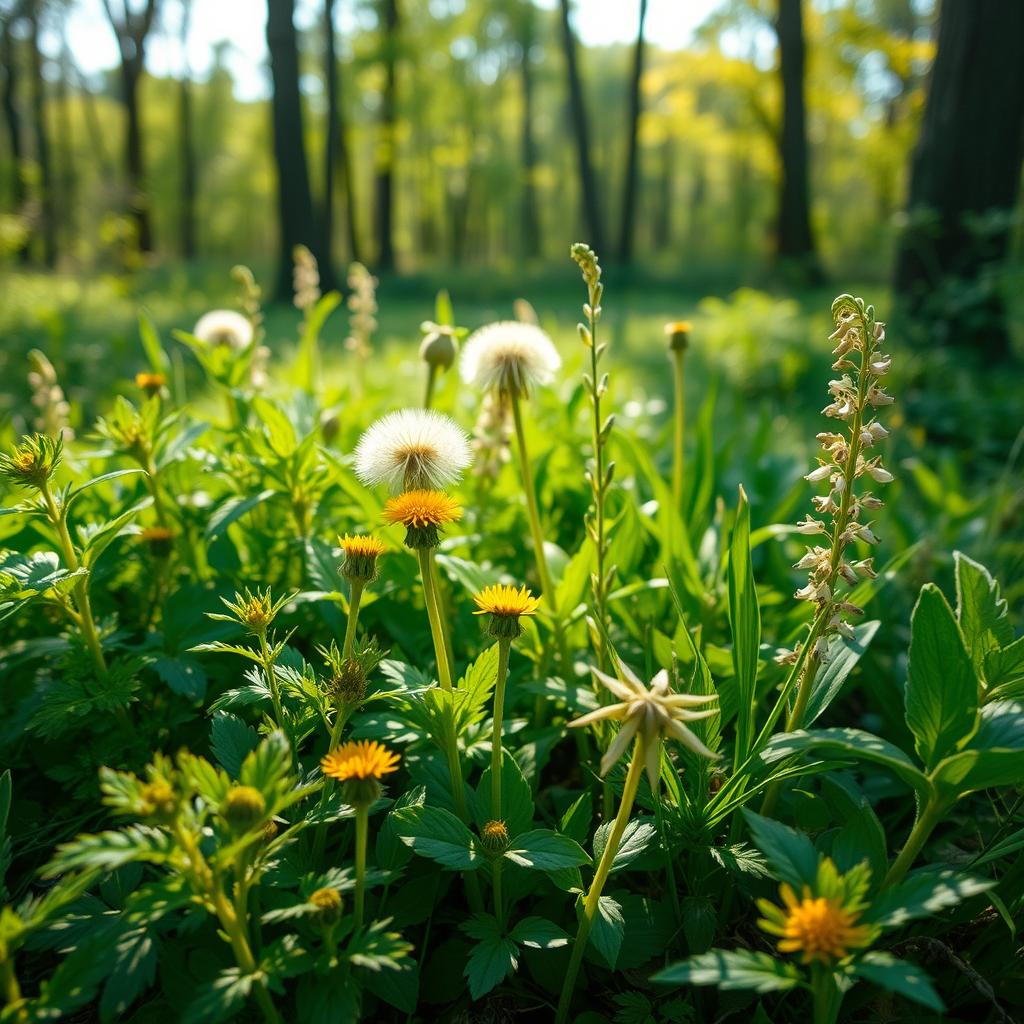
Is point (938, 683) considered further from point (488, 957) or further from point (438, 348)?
point (438, 348)

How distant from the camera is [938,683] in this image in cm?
101

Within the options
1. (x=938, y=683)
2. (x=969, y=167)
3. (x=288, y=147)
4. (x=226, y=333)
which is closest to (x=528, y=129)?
(x=288, y=147)

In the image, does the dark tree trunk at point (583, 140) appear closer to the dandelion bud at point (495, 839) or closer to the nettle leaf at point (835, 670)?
the nettle leaf at point (835, 670)

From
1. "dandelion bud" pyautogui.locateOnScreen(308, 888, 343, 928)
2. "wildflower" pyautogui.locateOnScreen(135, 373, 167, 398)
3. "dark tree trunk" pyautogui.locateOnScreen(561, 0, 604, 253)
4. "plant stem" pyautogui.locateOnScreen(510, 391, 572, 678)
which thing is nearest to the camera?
"dandelion bud" pyautogui.locateOnScreen(308, 888, 343, 928)

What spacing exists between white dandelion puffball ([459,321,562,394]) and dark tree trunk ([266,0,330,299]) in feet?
28.2

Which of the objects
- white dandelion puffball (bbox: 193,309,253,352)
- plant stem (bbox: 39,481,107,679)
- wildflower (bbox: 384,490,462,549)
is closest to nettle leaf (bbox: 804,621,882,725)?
wildflower (bbox: 384,490,462,549)

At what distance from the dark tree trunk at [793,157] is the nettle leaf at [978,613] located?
961 centimetres

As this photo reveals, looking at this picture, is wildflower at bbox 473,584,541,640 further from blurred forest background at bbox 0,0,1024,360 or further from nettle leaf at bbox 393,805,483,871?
blurred forest background at bbox 0,0,1024,360

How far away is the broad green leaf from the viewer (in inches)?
44.5

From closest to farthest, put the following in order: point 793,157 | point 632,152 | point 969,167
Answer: point 969,167 < point 793,157 < point 632,152

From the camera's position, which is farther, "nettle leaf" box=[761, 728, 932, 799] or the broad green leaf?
the broad green leaf

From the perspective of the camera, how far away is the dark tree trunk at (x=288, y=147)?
8281 mm

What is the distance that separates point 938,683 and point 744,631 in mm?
265

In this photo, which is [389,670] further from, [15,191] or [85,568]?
[15,191]
